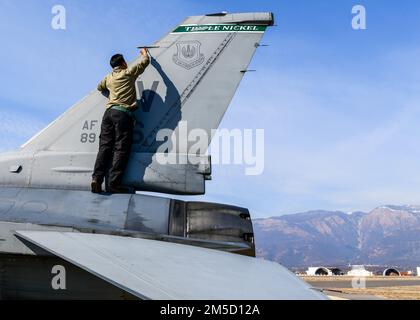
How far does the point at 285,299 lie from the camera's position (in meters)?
3.07

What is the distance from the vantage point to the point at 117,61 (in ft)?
19.0

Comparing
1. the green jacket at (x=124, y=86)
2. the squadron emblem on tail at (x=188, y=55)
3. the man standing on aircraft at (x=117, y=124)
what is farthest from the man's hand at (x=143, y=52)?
the squadron emblem on tail at (x=188, y=55)

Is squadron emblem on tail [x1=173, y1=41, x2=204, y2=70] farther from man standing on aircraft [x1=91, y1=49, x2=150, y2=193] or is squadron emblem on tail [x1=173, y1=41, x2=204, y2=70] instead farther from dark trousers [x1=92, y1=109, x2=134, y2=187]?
dark trousers [x1=92, y1=109, x2=134, y2=187]

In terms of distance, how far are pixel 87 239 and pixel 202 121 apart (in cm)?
242

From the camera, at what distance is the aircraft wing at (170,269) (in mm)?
2762

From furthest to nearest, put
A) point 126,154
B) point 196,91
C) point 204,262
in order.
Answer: point 196,91 → point 126,154 → point 204,262

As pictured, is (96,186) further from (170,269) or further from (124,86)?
(170,269)

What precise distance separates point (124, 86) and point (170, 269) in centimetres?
312

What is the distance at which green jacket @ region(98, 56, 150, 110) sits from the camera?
5629 mm

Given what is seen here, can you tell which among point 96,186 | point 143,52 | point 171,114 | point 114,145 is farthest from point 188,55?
point 96,186

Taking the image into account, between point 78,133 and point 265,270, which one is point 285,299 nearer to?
point 265,270
